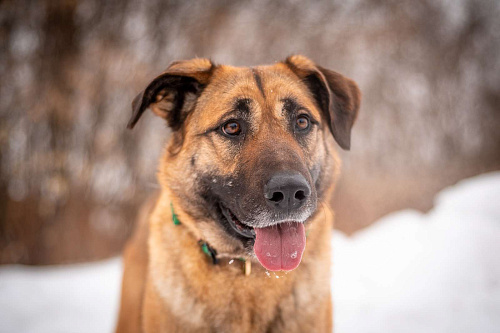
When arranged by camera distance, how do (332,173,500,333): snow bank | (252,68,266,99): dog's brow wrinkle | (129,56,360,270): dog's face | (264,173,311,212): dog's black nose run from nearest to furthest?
1. (264,173,311,212): dog's black nose
2. (129,56,360,270): dog's face
3. (252,68,266,99): dog's brow wrinkle
4. (332,173,500,333): snow bank

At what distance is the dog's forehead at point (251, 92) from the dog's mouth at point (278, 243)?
80 centimetres

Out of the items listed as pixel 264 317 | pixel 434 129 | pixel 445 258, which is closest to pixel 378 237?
pixel 445 258

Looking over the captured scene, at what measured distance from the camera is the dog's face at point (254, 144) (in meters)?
1.96

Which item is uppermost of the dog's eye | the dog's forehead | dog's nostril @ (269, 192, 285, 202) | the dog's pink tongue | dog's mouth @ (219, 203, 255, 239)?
the dog's forehead

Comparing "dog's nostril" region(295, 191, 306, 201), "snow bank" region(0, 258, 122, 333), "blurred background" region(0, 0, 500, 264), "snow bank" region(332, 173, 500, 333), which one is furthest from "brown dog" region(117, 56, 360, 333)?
"blurred background" region(0, 0, 500, 264)

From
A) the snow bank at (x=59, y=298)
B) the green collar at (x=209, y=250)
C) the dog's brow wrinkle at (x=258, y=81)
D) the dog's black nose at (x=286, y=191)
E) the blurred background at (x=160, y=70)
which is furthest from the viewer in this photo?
the blurred background at (x=160, y=70)

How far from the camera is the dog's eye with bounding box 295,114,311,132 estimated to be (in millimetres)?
2410

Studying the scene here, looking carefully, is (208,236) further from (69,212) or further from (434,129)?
(434,129)

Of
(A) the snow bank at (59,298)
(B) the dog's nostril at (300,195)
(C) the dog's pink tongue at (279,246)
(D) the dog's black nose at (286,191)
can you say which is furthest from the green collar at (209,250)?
(A) the snow bank at (59,298)

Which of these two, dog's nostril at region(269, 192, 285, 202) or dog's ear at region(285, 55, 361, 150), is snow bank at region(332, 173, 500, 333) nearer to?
dog's ear at region(285, 55, 361, 150)

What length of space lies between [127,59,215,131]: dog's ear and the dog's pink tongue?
1176 mm

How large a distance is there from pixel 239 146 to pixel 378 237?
3.83 meters

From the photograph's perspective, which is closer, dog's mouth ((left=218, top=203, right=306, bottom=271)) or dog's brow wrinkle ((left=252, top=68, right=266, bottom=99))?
dog's mouth ((left=218, top=203, right=306, bottom=271))

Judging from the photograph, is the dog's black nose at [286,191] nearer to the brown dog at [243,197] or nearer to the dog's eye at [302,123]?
the brown dog at [243,197]
